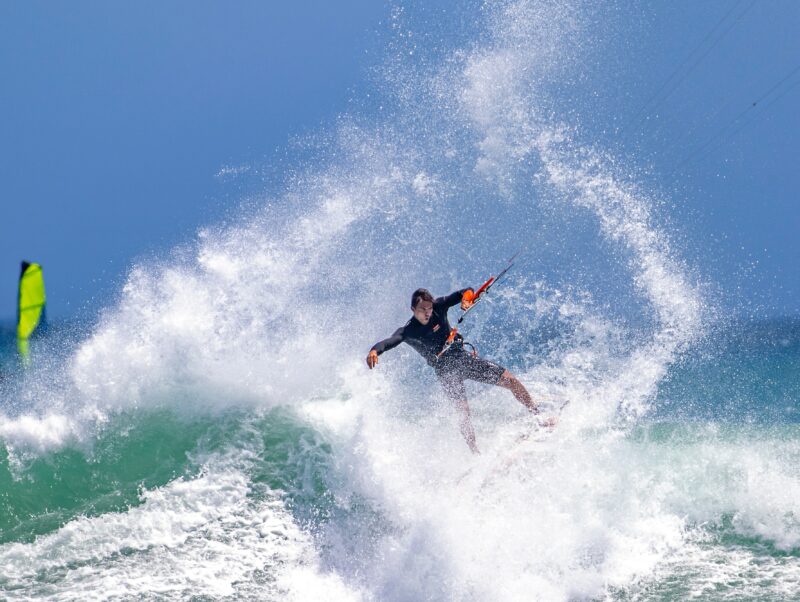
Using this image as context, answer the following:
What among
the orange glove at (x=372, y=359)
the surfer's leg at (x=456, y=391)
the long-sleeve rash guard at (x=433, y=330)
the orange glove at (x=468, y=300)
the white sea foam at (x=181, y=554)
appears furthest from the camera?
the surfer's leg at (x=456, y=391)

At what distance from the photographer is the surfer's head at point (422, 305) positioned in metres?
6.67

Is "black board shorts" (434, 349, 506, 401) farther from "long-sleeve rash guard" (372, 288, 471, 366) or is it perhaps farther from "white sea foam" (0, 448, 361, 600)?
"white sea foam" (0, 448, 361, 600)

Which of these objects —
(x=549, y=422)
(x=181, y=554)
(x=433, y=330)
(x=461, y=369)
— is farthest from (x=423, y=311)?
(x=181, y=554)

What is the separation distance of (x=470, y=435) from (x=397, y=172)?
5658 mm

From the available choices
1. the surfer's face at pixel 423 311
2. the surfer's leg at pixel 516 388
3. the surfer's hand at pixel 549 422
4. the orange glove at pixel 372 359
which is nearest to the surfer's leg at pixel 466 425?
the surfer's leg at pixel 516 388

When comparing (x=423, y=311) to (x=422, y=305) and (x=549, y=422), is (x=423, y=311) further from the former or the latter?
(x=549, y=422)

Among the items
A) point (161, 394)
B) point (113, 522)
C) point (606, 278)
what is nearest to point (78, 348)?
point (161, 394)

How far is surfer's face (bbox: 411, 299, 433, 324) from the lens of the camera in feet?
21.9

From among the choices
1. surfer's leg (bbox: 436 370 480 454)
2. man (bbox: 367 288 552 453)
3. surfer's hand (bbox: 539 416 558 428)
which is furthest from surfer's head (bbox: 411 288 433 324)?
surfer's hand (bbox: 539 416 558 428)

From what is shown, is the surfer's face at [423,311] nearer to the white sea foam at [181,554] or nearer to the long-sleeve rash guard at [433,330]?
the long-sleeve rash guard at [433,330]

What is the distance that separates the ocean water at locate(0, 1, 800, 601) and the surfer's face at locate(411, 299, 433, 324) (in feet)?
3.99

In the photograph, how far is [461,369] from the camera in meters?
7.06

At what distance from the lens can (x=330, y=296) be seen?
10172mm

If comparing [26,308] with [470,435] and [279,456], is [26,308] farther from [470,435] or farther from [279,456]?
[470,435]
